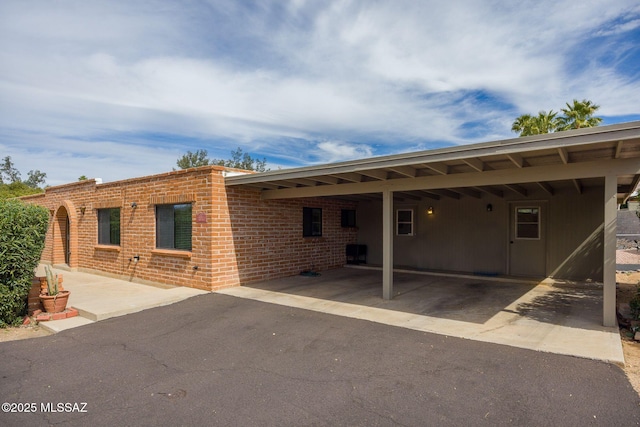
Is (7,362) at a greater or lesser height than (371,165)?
lesser

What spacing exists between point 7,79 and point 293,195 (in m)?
8.38

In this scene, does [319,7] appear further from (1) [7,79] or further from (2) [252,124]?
(2) [252,124]

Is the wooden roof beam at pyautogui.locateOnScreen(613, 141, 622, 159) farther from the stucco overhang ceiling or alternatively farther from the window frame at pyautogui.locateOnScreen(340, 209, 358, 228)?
the window frame at pyautogui.locateOnScreen(340, 209, 358, 228)

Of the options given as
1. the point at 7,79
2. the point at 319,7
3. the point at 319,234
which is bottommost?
the point at 319,234

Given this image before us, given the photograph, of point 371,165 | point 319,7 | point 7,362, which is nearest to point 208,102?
point 319,7

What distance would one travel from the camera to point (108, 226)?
10.8 meters

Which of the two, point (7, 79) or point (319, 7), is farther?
point (7, 79)

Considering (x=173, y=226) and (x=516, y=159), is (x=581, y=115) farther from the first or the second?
(x=173, y=226)

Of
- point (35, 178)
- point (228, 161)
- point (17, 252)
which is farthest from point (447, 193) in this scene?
point (35, 178)

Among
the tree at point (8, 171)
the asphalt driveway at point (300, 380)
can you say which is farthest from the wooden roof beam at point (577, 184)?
the tree at point (8, 171)

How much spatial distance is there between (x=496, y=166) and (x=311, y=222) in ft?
19.9

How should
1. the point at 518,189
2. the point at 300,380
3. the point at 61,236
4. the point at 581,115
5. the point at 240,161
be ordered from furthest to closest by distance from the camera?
the point at 240,161
the point at 581,115
the point at 61,236
the point at 518,189
the point at 300,380

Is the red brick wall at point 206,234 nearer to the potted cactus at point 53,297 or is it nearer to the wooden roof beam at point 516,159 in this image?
the potted cactus at point 53,297

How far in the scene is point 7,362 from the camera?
412 cm
